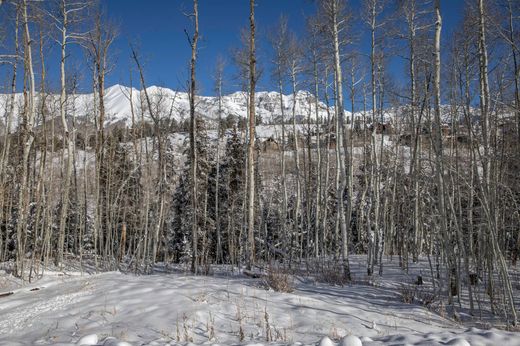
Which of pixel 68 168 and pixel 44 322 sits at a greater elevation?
pixel 68 168

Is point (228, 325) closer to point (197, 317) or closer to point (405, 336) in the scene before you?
point (197, 317)

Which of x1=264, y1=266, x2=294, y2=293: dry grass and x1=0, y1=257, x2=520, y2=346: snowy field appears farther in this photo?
x1=264, y1=266, x2=294, y2=293: dry grass

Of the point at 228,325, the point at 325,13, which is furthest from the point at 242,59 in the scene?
the point at 228,325

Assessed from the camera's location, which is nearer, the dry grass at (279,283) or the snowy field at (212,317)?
the snowy field at (212,317)

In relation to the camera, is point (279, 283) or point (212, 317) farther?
point (279, 283)

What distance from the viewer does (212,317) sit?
5168 mm

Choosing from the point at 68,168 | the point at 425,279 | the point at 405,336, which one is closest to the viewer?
the point at 405,336

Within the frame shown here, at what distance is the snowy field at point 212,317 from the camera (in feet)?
13.9

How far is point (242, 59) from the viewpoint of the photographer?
39.2ft

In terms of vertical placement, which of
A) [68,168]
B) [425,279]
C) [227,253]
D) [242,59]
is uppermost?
[242,59]

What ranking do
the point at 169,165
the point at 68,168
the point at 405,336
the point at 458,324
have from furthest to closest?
the point at 169,165 < the point at 68,168 < the point at 458,324 < the point at 405,336

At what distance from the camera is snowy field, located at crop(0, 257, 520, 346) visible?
4.24 meters

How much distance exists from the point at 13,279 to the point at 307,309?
7796mm

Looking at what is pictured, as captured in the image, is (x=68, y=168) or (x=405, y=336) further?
(x=68, y=168)
